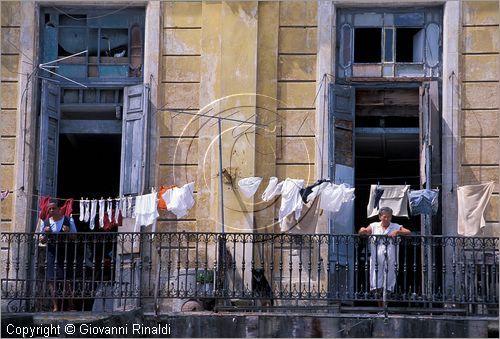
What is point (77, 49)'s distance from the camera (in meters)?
20.4

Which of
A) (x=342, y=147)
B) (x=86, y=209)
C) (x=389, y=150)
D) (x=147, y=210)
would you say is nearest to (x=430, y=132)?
(x=342, y=147)

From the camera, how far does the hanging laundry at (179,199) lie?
19.1m

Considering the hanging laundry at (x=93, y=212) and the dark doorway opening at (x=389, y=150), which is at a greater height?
the dark doorway opening at (x=389, y=150)

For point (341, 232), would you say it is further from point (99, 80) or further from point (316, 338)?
point (99, 80)

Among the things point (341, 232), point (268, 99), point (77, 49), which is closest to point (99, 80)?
point (77, 49)

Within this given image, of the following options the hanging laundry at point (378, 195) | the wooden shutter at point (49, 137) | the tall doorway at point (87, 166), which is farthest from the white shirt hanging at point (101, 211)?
the hanging laundry at point (378, 195)

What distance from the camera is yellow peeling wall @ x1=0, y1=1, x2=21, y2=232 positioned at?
1980cm

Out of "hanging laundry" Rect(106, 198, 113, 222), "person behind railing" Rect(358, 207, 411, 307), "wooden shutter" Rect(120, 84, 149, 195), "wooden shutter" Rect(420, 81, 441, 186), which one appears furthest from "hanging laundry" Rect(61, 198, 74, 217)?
"wooden shutter" Rect(420, 81, 441, 186)

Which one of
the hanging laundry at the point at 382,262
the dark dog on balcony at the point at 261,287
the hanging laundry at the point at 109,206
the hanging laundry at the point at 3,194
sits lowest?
the dark dog on balcony at the point at 261,287

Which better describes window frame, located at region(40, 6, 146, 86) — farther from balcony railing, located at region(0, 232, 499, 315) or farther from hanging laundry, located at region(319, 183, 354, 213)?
hanging laundry, located at region(319, 183, 354, 213)

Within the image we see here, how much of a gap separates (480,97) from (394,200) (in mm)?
1798

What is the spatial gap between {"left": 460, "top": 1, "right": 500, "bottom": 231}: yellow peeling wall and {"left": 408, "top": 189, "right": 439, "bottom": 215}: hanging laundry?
69cm

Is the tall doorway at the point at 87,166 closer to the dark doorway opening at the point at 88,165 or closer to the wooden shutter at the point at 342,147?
the dark doorway opening at the point at 88,165

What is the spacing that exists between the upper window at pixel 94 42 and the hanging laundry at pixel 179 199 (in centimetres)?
187
